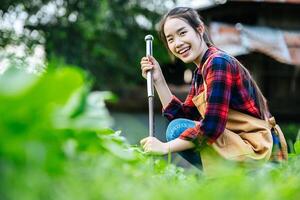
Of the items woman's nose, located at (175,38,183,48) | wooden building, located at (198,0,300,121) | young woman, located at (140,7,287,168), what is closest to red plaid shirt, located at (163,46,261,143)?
young woman, located at (140,7,287,168)

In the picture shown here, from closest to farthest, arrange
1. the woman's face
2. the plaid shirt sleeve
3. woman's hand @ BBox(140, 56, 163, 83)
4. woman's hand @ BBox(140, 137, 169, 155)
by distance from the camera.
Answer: woman's hand @ BBox(140, 137, 169, 155)
the plaid shirt sleeve
the woman's face
woman's hand @ BBox(140, 56, 163, 83)

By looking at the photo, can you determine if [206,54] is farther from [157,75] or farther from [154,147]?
[154,147]

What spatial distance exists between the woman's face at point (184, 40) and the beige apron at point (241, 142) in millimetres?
214

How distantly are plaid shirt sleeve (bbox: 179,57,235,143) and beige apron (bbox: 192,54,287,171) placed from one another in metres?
0.08

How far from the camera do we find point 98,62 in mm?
12047

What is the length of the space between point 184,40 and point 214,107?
448 mm

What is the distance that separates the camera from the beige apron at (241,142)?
2.33m

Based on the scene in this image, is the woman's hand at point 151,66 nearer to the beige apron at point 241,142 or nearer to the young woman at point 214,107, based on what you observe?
the young woman at point 214,107

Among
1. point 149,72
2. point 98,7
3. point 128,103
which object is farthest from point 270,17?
point 149,72

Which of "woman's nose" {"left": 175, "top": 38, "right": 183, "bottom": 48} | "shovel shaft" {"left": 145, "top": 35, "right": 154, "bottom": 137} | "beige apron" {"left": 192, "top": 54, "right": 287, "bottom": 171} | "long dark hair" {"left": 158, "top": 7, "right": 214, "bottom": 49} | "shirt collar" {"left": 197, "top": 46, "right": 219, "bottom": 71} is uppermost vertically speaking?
"long dark hair" {"left": 158, "top": 7, "right": 214, "bottom": 49}

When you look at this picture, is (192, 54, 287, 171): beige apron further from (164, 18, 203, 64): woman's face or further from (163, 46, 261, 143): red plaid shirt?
(164, 18, 203, 64): woman's face

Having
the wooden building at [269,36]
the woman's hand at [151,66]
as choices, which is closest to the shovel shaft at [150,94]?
the woman's hand at [151,66]

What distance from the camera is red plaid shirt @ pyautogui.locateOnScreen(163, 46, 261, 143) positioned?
2.25 m

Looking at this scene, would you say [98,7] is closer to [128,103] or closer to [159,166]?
[128,103]
